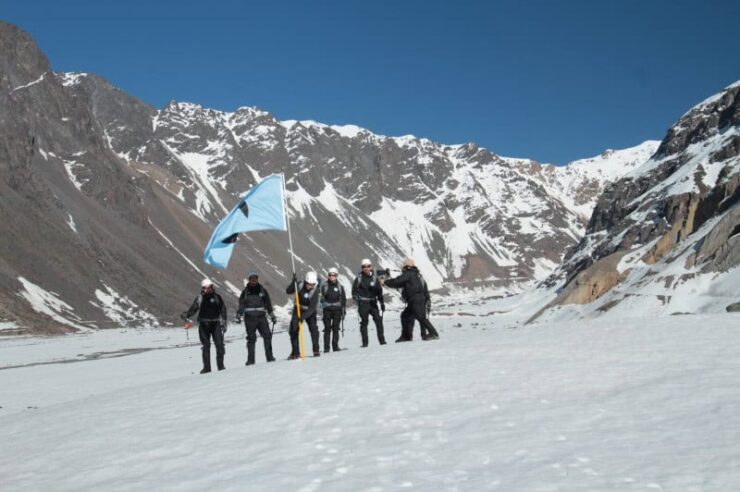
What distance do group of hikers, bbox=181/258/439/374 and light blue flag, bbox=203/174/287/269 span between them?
101 centimetres

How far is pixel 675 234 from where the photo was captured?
70438mm

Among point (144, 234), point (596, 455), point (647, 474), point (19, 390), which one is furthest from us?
point (144, 234)

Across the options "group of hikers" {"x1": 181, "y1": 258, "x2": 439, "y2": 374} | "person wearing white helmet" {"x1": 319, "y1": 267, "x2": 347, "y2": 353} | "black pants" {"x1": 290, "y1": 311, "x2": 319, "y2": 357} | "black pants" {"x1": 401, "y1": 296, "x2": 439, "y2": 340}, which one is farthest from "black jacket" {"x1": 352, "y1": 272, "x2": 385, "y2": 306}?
"black pants" {"x1": 290, "y1": 311, "x2": 319, "y2": 357}

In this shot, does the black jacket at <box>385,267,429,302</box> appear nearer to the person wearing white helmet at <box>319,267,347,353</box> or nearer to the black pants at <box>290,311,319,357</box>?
the person wearing white helmet at <box>319,267,347,353</box>

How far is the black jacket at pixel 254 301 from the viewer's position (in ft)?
68.9

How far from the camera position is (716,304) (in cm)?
3788

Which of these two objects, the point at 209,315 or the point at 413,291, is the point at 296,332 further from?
the point at 413,291

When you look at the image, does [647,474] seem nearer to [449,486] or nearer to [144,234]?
[449,486]

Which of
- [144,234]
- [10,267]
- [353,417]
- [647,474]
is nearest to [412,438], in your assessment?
[353,417]

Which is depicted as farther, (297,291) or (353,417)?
(297,291)

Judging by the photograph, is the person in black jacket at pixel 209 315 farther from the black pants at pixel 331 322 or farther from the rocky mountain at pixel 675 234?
the rocky mountain at pixel 675 234

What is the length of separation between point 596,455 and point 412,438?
248cm

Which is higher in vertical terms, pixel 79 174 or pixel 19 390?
pixel 79 174

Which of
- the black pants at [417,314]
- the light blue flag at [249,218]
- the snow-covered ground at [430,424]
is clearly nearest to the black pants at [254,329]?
the light blue flag at [249,218]
